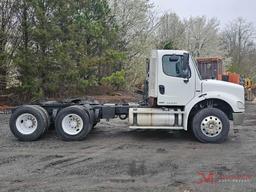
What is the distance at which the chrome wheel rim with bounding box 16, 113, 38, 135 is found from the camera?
34.0ft

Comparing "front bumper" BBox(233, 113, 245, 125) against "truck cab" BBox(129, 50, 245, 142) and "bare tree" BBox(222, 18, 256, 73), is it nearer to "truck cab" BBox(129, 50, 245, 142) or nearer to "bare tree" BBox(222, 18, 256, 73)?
"truck cab" BBox(129, 50, 245, 142)

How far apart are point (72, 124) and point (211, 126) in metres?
3.85

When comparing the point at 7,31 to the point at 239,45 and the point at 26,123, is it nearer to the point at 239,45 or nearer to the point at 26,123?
the point at 26,123

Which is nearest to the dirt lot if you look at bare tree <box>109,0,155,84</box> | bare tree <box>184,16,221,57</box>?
bare tree <box>109,0,155,84</box>

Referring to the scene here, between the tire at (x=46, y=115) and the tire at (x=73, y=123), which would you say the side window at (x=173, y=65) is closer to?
the tire at (x=73, y=123)

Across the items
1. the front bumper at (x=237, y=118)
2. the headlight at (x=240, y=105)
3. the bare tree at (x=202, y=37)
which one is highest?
the bare tree at (x=202, y=37)

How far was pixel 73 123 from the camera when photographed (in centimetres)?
1038

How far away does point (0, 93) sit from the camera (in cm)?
2062

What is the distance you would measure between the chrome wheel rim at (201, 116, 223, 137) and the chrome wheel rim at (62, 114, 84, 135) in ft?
11.1

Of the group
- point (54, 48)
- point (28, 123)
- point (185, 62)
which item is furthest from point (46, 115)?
point (54, 48)

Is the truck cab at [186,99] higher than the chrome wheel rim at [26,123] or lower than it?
higher

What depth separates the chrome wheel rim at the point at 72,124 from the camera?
10312mm

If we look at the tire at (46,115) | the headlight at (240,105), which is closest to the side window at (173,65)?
the headlight at (240,105)

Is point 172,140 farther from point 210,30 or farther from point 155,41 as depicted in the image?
point 210,30
